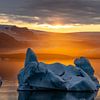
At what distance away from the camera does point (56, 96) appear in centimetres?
3581

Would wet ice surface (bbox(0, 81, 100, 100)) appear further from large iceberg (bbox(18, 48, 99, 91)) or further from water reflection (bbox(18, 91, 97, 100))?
large iceberg (bbox(18, 48, 99, 91))

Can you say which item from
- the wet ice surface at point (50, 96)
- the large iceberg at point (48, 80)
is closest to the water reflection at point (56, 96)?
the wet ice surface at point (50, 96)

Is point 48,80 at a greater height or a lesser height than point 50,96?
greater

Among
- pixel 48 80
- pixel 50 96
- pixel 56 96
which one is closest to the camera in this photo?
pixel 50 96

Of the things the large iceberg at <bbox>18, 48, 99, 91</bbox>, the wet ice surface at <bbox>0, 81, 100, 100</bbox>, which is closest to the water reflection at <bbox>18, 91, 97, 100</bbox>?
the wet ice surface at <bbox>0, 81, 100, 100</bbox>

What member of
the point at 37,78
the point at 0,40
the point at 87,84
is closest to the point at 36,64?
the point at 37,78

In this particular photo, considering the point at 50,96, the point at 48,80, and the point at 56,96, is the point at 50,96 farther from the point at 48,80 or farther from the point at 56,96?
the point at 48,80

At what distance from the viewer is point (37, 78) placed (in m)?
37.1

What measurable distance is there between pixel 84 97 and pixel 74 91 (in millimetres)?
1851

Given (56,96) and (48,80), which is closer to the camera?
(56,96)

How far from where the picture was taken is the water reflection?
34844 millimetres

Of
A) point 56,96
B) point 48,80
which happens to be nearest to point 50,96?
point 56,96

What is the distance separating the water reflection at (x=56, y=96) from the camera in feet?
114

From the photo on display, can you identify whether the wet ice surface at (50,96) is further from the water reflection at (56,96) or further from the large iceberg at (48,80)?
the large iceberg at (48,80)
